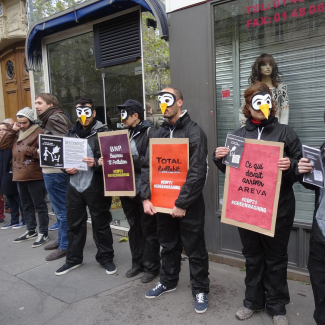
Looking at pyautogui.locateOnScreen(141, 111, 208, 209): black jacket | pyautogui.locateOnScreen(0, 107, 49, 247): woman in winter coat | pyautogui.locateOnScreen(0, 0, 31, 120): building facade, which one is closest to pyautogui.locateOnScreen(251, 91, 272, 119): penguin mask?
pyautogui.locateOnScreen(141, 111, 208, 209): black jacket

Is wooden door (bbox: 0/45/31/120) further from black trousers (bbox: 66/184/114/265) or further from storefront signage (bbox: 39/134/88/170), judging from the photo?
black trousers (bbox: 66/184/114/265)

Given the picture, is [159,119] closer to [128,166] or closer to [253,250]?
[128,166]

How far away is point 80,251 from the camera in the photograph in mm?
4230

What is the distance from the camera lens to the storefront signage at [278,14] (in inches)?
141

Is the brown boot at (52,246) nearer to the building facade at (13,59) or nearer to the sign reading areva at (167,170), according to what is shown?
the sign reading areva at (167,170)

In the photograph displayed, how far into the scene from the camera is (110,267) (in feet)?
13.5

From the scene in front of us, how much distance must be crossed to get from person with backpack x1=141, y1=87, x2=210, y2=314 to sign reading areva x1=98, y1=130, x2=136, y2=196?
34 centimetres

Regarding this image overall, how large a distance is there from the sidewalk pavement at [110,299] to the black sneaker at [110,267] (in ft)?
0.21

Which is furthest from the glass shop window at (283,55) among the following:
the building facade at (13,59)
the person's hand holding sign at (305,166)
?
the building facade at (13,59)

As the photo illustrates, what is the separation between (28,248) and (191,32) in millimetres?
3871

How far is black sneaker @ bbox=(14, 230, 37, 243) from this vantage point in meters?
5.50

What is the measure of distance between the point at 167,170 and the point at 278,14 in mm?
2202

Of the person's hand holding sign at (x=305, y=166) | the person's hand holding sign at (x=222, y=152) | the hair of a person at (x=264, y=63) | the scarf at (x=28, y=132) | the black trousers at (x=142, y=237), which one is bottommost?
the black trousers at (x=142, y=237)

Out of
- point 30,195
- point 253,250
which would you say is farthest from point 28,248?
point 253,250
